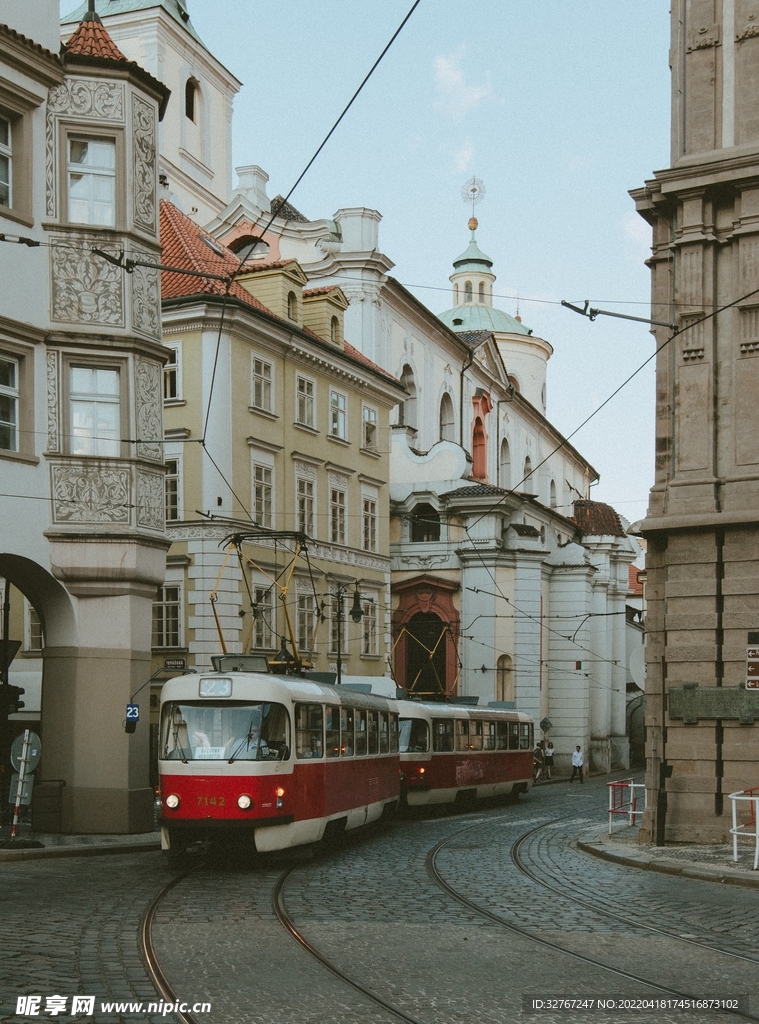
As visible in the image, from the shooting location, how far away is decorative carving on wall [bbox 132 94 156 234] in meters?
25.1

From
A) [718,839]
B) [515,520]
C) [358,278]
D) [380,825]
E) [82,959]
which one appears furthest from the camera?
[515,520]

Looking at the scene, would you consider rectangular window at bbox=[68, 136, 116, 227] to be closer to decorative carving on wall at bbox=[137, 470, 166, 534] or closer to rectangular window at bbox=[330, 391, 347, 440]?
decorative carving on wall at bbox=[137, 470, 166, 534]

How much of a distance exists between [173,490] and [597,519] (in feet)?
135

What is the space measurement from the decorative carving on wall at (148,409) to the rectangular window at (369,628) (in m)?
20.8

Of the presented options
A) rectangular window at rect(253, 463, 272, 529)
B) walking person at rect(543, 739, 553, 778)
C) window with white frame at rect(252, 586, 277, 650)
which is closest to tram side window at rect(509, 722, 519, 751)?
window with white frame at rect(252, 586, 277, 650)

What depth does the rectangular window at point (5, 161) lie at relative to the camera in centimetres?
2331

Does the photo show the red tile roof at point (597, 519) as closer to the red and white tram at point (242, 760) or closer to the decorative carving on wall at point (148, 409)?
the decorative carving on wall at point (148, 409)

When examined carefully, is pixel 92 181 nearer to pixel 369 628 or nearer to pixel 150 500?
pixel 150 500

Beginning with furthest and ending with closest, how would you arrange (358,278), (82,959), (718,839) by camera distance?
(358,278), (718,839), (82,959)

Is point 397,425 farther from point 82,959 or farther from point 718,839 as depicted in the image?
point 82,959

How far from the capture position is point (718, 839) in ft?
68.5

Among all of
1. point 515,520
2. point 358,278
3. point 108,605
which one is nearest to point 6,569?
point 108,605

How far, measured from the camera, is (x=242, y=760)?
59.1 feet

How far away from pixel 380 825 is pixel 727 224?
13.4 meters
